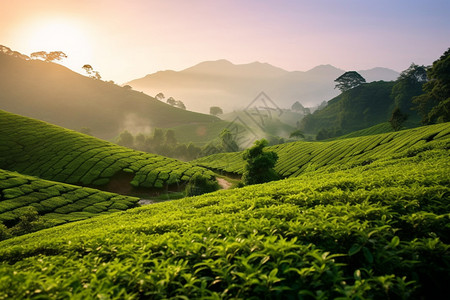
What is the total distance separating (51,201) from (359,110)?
145933 mm

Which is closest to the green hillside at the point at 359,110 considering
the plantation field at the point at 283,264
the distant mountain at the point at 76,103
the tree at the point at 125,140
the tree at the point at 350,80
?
the tree at the point at 350,80

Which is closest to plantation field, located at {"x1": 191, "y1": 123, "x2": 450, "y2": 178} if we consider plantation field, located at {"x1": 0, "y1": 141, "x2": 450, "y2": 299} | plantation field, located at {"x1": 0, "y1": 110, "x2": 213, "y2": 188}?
plantation field, located at {"x1": 0, "y1": 110, "x2": 213, "y2": 188}

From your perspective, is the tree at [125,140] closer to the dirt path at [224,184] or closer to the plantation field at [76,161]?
the plantation field at [76,161]

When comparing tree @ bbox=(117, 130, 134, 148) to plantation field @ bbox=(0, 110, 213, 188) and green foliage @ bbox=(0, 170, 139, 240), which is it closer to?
plantation field @ bbox=(0, 110, 213, 188)

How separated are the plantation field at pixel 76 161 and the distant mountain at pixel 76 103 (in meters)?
99.0

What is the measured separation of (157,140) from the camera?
113250 mm

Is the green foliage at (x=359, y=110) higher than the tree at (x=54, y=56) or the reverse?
the reverse

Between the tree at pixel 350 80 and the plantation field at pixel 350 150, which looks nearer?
the plantation field at pixel 350 150

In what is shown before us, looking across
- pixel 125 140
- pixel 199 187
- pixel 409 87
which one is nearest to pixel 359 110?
pixel 409 87

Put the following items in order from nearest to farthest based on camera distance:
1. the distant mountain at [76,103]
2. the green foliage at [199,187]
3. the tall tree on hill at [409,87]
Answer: the green foliage at [199,187] → the tall tree on hill at [409,87] → the distant mountain at [76,103]

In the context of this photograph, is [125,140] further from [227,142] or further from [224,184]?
[224,184]

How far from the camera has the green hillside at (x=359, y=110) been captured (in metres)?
120

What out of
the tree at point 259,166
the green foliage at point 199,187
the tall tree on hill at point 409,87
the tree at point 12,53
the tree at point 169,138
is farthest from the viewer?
the tree at point 12,53

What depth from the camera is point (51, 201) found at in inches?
969
